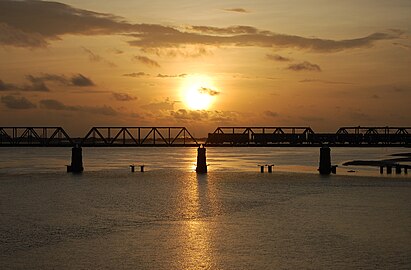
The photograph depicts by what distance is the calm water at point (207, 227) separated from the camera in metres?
40.8

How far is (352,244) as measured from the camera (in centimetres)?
4581

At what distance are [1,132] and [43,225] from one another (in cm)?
9156

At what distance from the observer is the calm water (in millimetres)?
40844

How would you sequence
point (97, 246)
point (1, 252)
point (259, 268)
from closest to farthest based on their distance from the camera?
1. point (259, 268)
2. point (1, 252)
3. point (97, 246)

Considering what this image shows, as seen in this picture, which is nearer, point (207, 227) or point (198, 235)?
point (198, 235)

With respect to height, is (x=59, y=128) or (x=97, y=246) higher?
(x=59, y=128)

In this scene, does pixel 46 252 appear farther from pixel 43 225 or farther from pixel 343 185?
pixel 343 185

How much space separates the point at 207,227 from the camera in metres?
55.3

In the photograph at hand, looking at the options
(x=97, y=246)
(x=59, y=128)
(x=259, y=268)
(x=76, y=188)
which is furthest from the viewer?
(x=59, y=128)

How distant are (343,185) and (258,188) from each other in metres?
12.4

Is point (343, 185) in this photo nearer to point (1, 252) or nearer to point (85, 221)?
point (85, 221)

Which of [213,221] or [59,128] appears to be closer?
[213,221]

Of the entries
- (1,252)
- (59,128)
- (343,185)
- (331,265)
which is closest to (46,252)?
(1,252)

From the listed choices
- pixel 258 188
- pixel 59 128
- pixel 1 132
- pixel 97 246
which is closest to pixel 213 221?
pixel 97 246
